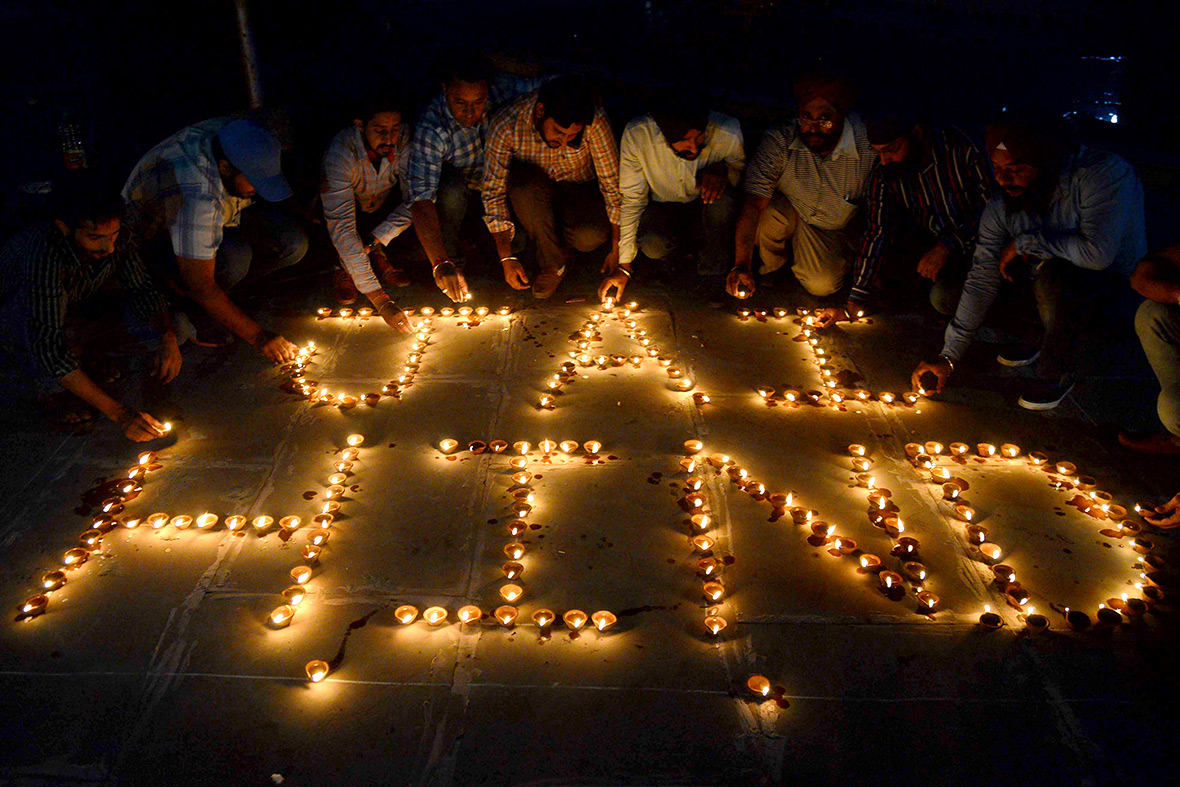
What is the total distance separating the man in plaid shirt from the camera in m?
4.50

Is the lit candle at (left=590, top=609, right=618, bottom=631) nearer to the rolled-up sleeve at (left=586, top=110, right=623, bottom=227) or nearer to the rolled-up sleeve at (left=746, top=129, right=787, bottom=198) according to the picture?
the rolled-up sleeve at (left=586, top=110, right=623, bottom=227)

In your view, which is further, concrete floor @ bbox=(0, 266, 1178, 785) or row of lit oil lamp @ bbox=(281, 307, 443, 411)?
row of lit oil lamp @ bbox=(281, 307, 443, 411)

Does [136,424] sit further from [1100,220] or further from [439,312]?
[1100,220]

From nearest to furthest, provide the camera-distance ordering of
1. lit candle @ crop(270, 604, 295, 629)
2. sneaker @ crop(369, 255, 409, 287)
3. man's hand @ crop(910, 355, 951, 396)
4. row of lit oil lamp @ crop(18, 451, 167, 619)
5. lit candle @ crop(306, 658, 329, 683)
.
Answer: lit candle @ crop(306, 658, 329, 683) < lit candle @ crop(270, 604, 295, 629) < row of lit oil lamp @ crop(18, 451, 167, 619) < man's hand @ crop(910, 355, 951, 396) < sneaker @ crop(369, 255, 409, 287)

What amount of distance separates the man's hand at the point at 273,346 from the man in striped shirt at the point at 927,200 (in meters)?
3.17

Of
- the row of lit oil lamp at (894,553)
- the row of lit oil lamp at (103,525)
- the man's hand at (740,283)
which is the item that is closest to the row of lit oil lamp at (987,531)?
the row of lit oil lamp at (894,553)

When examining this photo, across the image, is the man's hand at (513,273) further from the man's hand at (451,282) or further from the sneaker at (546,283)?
the man's hand at (451,282)

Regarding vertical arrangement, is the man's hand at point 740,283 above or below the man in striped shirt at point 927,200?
below

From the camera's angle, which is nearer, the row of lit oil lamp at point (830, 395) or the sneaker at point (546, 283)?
the row of lit oil lamp at point (830, 395)

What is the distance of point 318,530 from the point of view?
2.88 meters

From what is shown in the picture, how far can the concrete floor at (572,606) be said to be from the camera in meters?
2.06

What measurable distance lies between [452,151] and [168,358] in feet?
7.02

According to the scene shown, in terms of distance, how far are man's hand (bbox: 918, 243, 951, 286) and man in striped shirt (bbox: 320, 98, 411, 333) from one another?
10.3ft

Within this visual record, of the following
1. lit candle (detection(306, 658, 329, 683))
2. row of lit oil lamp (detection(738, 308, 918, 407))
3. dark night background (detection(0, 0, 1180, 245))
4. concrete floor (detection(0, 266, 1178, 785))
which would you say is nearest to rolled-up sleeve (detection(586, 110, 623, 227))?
dark night background (detection(0, 0, 1180, 245))
